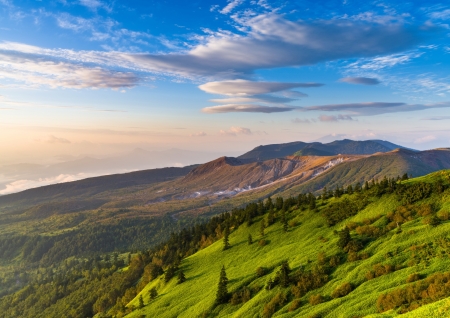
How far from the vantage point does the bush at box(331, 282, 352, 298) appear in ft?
175

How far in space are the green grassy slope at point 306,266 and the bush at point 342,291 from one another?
3.44ft

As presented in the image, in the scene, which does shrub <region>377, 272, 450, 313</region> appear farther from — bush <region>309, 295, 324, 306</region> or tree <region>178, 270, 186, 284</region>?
tree <region>178, 270, 186, 284</region>

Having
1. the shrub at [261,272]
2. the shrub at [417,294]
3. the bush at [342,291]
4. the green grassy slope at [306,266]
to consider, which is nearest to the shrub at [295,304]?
the green grassy slope at [306,266]

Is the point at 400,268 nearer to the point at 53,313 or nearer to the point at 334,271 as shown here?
the point at 334,271

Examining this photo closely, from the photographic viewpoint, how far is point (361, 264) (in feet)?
199

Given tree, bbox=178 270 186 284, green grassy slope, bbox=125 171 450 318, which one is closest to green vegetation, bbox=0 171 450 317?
green grassy slope, bbox=125 171 450 318

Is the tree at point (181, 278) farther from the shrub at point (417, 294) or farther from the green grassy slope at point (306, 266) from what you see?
the shrub at point (417, 294)

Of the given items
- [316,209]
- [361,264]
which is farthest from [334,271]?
[316,209]

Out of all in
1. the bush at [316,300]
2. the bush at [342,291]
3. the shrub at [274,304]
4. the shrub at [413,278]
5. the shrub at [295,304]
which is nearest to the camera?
the shrub at [413,278]

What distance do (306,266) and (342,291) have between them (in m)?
16.3

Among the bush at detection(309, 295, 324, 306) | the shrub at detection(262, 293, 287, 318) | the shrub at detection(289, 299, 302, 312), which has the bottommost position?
the shrub at detection(262, 293, 287, 318)

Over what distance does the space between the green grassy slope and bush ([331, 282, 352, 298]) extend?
105 cm

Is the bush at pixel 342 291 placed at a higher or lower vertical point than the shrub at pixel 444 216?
lower

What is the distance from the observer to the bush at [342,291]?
53.2 m
